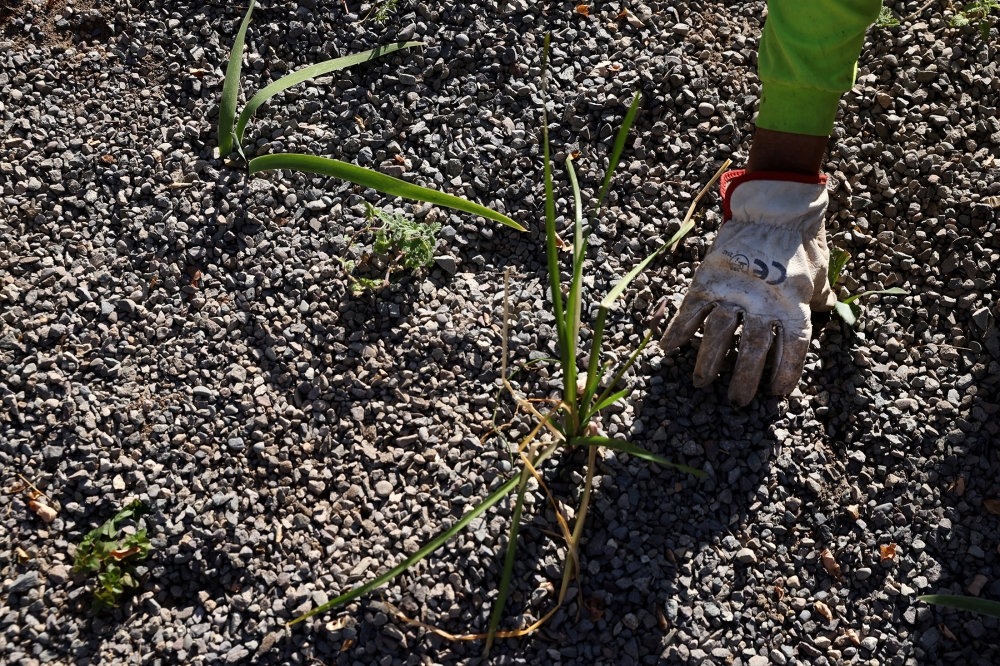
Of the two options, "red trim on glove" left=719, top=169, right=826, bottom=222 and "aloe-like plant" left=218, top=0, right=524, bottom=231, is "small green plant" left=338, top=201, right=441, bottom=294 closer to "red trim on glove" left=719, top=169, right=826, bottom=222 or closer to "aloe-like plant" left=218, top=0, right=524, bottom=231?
"aloe-like plant" left=218, top=0, right=524, bottom=231

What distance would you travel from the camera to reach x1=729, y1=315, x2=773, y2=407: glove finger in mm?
1875

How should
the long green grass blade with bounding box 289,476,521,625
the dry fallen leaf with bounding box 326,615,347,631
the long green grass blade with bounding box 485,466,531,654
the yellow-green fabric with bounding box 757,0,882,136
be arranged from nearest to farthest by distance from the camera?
the long green grass blade with bounding box 289,476,521,625 → the long green grass blade with bounding box 485,466,531,654 → the dry fallen leaf with bounding box 326,615,347,631 → the yellow-green fabric with bounding box 757,0,882,136

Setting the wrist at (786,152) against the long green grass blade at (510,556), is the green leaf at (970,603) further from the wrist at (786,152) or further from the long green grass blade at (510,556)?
the wrist at (786,152)

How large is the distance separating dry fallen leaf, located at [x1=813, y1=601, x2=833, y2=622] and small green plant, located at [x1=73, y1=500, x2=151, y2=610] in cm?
139

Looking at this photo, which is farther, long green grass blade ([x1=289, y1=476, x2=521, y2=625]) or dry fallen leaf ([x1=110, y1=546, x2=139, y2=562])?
dry fallen leaf ([x1=110, y1=546, x2=139, y2=562])

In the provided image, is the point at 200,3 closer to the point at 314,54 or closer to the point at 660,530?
the point at 314,54

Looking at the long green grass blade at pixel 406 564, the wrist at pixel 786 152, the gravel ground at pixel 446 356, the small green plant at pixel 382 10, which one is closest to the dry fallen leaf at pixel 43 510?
the gravel ground at pixel 446 356

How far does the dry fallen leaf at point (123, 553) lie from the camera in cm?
171

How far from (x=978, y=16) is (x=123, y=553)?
8.57 feet

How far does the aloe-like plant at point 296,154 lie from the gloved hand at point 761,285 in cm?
47

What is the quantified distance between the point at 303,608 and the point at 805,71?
1.59 m

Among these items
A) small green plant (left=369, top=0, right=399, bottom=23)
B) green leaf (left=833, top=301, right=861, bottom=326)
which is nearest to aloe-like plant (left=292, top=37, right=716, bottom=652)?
green leaf (left=833, top=301, right=861, bottom=326)

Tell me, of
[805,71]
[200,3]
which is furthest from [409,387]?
[200,3]

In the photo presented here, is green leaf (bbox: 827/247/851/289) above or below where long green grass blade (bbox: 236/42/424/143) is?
below
